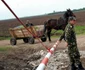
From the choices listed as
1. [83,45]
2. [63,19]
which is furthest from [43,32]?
[83,45]

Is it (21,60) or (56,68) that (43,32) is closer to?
(21,60)

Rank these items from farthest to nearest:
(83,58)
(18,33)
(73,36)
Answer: (18,33)
(83,58)
(73,36)

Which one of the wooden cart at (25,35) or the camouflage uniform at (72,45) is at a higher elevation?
the camouflage uniform at (72,45)

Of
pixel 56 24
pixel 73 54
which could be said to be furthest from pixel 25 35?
pixel 73 54

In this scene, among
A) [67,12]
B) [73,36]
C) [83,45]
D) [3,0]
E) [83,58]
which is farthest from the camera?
[67,12]

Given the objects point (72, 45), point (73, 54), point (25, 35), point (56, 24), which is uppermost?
point (72, 45)

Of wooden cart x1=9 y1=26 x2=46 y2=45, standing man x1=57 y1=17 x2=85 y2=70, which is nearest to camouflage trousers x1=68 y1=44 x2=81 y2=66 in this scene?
standing man x1=57 y1=17 x2=85 y2=70

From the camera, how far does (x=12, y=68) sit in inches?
486

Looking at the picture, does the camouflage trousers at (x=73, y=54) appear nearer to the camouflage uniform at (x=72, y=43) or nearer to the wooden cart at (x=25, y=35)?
the camouflage uniform at (x=72, y=43)

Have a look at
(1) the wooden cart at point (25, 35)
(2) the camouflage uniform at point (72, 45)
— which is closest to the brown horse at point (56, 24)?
(1) the wooden cart at point (25, 35)

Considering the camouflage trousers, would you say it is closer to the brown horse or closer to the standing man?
the standing man

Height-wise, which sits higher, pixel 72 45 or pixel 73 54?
pixel 72 45

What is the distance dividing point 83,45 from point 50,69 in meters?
7.37

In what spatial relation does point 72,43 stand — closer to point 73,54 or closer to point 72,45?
point 72,45
